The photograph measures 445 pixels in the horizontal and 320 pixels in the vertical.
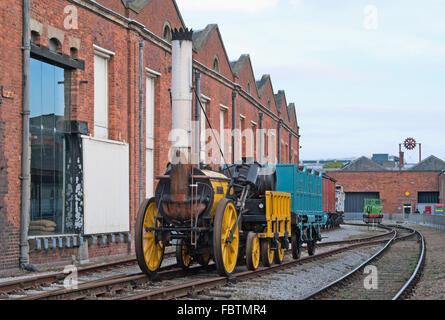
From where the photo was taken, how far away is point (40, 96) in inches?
645

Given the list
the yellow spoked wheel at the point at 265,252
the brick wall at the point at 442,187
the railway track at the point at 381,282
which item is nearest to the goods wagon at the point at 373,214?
the brick wall at the point at 442,187

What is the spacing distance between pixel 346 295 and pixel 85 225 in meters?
8.44

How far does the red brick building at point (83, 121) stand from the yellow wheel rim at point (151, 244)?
3.66m

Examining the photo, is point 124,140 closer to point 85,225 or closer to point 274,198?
point 85,225

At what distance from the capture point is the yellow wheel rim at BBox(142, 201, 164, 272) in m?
12.6

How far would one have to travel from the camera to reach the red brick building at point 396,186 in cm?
7069

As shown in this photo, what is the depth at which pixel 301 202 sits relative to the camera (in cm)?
1886

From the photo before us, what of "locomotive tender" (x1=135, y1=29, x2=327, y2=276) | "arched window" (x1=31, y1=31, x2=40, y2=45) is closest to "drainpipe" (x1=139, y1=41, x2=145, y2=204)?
"arched window" (x1=31, y1=31, x2=40, y2=45)

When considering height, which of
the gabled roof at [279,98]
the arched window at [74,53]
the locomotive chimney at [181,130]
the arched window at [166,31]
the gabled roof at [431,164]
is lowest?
the locomotive chimney at [181,130]

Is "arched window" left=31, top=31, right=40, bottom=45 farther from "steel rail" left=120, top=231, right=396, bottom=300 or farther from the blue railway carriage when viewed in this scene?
"steel rail" left=120, top=231, right=396, bottom=300

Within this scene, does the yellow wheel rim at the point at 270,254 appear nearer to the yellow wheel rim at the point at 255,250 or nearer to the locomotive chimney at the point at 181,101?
the yellow wheel rim at the point at 255,250

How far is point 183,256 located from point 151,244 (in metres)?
1.65

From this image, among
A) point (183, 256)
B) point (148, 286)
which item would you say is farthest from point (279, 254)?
point (148, 286)
